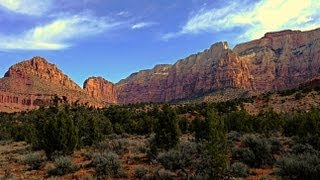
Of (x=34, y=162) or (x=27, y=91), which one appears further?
(x=27, y=91)

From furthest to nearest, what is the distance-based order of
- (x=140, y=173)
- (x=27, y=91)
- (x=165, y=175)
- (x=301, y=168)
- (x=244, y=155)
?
(x=27, y=91) → (x=244, y=155) → (x=140, y=173) → (x=165, y=175) → (x=301, y=168)

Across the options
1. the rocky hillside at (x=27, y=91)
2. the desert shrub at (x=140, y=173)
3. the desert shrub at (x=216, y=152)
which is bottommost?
the desert shrub at (x=140, y=173)

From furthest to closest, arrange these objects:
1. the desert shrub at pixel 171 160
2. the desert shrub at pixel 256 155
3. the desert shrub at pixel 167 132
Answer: the desert shrub at pixel 167 132 < the desert shrub at pixel 256 155 < the desert shrub at pixel 171 160

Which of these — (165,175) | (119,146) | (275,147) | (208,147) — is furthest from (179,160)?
(119,146)

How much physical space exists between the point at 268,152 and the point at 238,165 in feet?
13.1

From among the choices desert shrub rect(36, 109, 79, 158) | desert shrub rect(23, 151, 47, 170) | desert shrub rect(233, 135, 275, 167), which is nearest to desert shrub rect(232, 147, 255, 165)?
desert shrub rect(233, 135, 275, 167)

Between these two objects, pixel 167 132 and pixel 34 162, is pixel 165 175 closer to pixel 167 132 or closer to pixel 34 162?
pixel 167 132

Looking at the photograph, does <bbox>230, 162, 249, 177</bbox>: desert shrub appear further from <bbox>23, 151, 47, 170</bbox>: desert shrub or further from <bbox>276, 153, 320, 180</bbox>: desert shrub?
<bbox>23, 151, 47, 170</bbox>: desert shrub

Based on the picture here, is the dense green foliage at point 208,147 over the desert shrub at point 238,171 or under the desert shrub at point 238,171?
over

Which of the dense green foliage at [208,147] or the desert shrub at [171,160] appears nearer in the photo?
the dense green foliage at [208,147]

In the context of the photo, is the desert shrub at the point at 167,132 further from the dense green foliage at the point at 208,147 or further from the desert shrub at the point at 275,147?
the desert shrub at the point at 275,147

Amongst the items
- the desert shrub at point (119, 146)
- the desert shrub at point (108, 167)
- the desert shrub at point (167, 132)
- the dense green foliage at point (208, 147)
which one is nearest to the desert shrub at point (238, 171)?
the dense green foliage at point (208, 147)

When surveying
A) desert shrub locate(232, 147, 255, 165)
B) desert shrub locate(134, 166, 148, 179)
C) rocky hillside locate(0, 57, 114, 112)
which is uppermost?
rocky hillside locate(0, 57, 114, 112)

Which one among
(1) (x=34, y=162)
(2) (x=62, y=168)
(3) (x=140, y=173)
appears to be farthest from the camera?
(1) (x=34, y=162)
